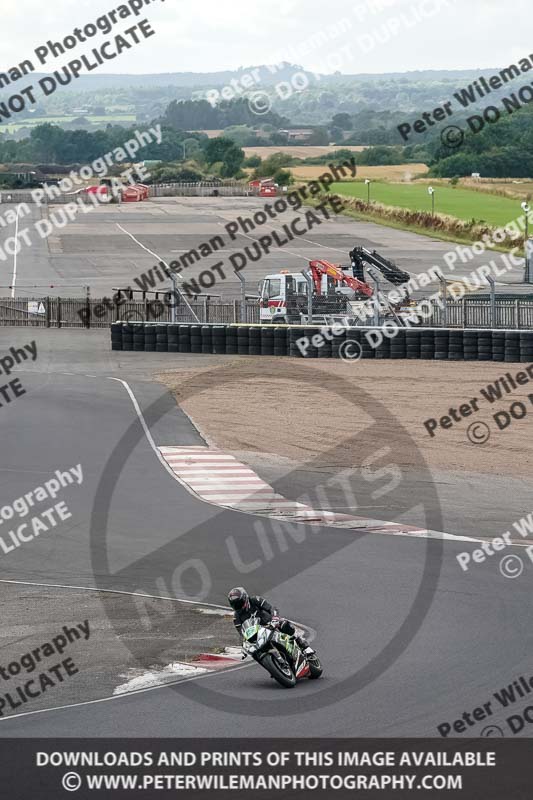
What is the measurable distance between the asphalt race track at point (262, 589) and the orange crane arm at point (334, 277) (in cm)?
1432

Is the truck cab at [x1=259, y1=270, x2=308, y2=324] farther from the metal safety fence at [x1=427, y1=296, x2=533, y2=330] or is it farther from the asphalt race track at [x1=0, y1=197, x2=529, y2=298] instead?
the asphalt race track at [x1=0, y1=197, x2=529, y2=298]

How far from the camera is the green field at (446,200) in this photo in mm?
85188

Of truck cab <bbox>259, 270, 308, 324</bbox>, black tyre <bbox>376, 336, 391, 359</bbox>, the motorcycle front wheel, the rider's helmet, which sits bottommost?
the motorcycle front wheel

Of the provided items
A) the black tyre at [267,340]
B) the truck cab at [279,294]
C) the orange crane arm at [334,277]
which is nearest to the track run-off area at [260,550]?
the black tyre at [267,340]

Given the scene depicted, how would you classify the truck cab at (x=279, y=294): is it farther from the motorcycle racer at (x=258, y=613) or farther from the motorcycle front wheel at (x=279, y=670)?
the motorcycle front wheel at (x=279, y=670)

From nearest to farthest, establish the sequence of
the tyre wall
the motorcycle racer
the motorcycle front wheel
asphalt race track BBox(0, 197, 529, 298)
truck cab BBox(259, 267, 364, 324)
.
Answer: the motorcycle front wheel → the motorcycle racer → the tyre wall → truck cab BBox(259, 267, 364, 324) → asphalt race track BBox(0, 197, 529, 298)

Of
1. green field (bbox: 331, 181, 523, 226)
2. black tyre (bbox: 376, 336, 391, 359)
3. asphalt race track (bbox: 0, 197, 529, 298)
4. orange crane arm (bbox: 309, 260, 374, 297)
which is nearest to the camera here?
black tyre (bbox: 376, 336, 391, 359)

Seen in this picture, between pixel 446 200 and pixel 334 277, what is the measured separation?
194 feet

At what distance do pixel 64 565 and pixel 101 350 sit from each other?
70.5ft

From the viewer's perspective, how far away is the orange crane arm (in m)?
41.4

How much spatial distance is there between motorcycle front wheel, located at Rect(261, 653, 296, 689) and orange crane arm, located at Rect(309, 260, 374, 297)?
97.8 feet

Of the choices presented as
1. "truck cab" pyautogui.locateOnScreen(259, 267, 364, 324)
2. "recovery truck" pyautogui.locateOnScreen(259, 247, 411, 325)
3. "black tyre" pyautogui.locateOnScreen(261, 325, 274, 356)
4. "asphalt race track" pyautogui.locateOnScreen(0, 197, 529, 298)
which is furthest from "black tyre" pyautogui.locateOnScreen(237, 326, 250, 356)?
"asphalt race track" pyautogui.locateOnScreen(0, 197, 529, 298)
